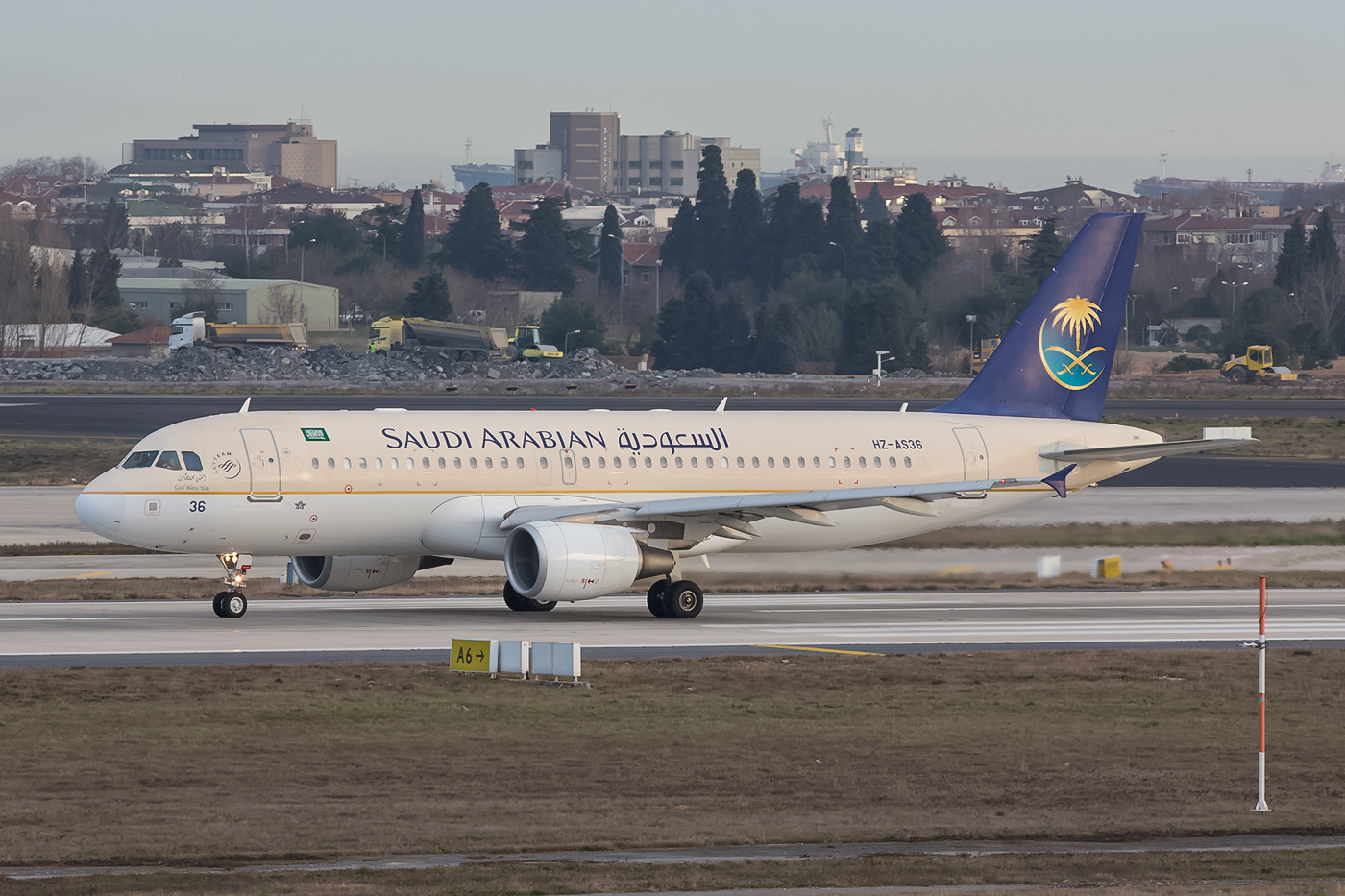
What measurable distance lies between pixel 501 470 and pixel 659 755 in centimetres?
1653

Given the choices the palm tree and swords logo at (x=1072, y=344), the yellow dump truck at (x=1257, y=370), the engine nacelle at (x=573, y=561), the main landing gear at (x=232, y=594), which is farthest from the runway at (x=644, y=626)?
the yellow dump truck at (x=1257, y=370)

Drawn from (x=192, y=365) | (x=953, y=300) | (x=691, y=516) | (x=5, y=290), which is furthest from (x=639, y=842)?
(x=5, y=290)

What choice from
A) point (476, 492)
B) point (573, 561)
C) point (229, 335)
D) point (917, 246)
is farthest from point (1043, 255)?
point (573, 561)

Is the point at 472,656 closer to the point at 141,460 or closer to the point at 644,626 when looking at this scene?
the point at 644,626

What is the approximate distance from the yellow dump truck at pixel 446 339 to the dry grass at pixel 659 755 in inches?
4864

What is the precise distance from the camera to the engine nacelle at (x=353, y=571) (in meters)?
39.5

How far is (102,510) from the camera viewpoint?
36.2m

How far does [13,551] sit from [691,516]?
22.7 metres

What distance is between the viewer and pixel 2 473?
74062 mm

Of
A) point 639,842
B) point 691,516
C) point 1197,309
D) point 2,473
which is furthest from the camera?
point 1197,309

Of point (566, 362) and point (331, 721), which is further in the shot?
point (566, 362)

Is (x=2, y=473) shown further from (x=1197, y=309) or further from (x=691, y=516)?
(x=1197, y=309)

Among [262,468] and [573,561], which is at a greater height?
[262,468]

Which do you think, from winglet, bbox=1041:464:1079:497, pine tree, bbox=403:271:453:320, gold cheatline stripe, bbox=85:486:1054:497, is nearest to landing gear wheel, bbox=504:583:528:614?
gold cheatline stripe, bbox=85:486:1054:497
